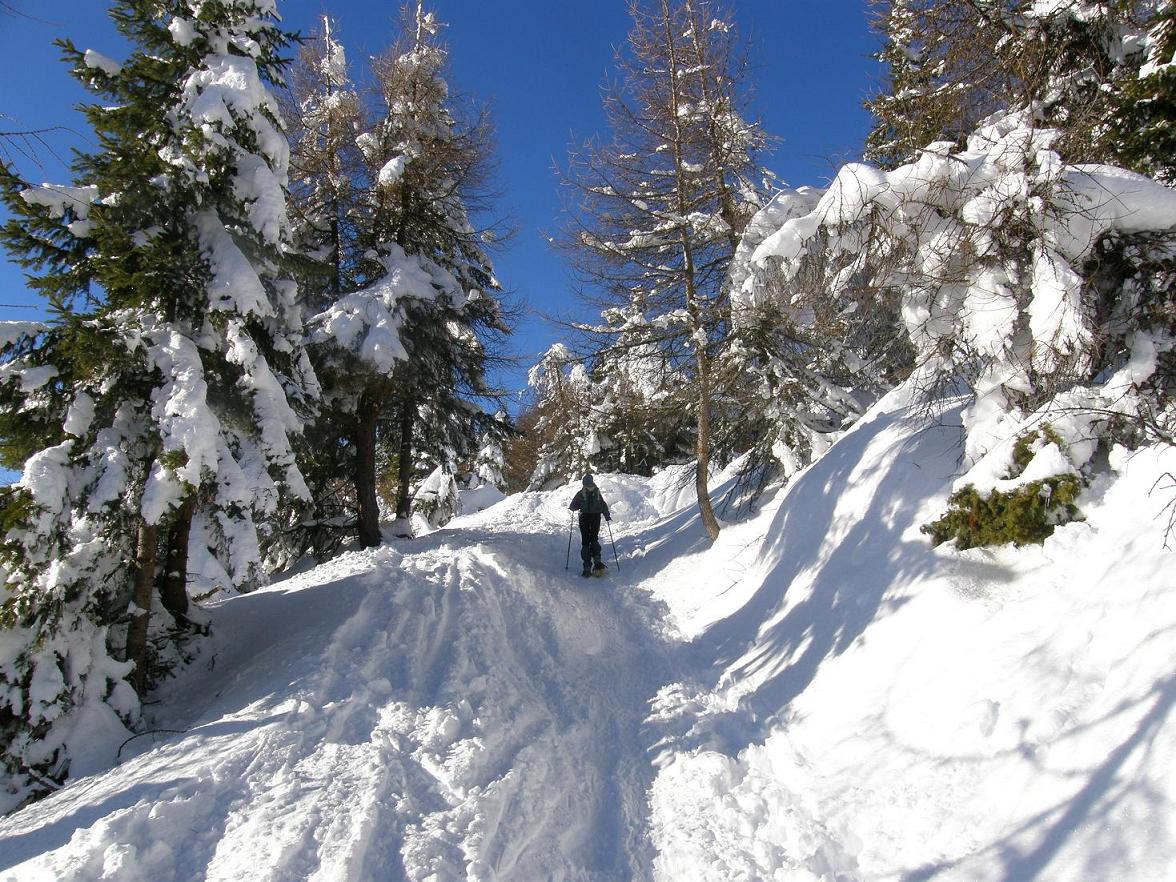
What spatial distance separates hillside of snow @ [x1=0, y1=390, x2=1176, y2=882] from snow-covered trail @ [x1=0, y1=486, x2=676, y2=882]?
0.08ft

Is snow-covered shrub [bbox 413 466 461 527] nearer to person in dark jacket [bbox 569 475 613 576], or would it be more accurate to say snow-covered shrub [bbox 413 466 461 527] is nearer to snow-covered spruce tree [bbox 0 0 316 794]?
person in dark jacket [bbox 569 475 613 576]

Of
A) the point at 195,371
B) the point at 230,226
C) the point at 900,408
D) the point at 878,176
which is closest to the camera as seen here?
the point at 878,176

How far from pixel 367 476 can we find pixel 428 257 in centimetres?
513

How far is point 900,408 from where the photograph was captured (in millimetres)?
8648

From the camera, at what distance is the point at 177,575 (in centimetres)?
842

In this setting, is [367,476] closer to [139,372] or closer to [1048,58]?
[139,372]

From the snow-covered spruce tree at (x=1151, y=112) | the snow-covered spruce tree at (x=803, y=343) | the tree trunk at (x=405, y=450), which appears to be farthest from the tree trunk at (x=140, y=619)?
the snow-covered spruce tree at (x=1151, y=112)

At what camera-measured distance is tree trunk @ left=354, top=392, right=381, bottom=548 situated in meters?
13.2

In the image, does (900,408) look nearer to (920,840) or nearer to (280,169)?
(920,840)

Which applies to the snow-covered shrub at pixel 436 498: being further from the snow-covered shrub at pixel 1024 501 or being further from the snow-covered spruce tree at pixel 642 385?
the snow-covered shrub at pixel 1024 501

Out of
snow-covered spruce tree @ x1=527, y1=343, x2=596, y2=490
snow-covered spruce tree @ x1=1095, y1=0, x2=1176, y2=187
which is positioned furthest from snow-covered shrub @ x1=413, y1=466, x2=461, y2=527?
snow-covered spruce tree @ x1=1095, y1=0, x2=1176, y2=187

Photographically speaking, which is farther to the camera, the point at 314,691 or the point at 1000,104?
the point at 1000,104

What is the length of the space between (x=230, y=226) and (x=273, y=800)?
21.4 feet

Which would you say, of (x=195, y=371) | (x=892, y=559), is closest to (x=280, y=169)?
(x=195, y=371)
